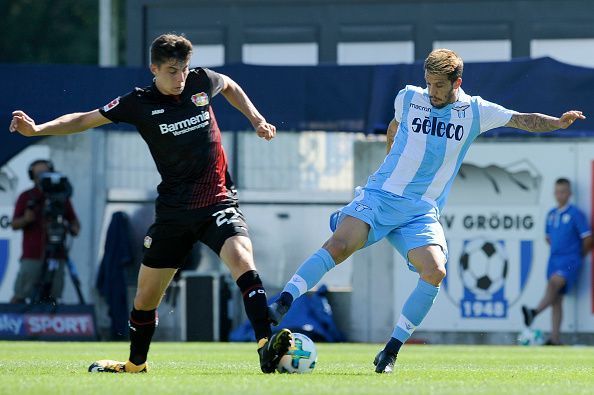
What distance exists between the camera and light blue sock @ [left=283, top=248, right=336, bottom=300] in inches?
307

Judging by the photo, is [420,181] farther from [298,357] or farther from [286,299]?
[298,357]

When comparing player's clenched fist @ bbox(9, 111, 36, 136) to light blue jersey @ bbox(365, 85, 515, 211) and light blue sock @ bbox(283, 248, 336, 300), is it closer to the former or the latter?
light blue sock @ bbox(283, 248, 336, 300)

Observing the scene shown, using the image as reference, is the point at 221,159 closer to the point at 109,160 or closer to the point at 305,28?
the point at 109,160

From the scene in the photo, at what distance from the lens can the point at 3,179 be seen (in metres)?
16.9

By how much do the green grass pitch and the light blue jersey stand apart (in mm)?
1117

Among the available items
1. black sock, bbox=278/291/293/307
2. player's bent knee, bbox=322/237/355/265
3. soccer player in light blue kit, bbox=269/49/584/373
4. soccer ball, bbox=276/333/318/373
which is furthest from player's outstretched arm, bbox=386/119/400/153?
soccer ball, bbox=276/333/318/373

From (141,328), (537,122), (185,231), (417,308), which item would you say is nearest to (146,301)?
(141,328)

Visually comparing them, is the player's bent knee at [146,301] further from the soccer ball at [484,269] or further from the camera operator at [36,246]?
the camera operator at [36,246]

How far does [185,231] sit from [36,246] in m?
9.02

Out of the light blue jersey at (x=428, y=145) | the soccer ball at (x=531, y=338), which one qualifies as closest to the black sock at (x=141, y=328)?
the light blue jersey at (x=428, y=145)

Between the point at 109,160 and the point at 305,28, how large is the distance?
3791 millimetres

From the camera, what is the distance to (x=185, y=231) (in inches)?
313

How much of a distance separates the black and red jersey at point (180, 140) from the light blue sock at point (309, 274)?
59cm

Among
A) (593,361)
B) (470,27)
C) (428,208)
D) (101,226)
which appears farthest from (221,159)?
(470,27)
